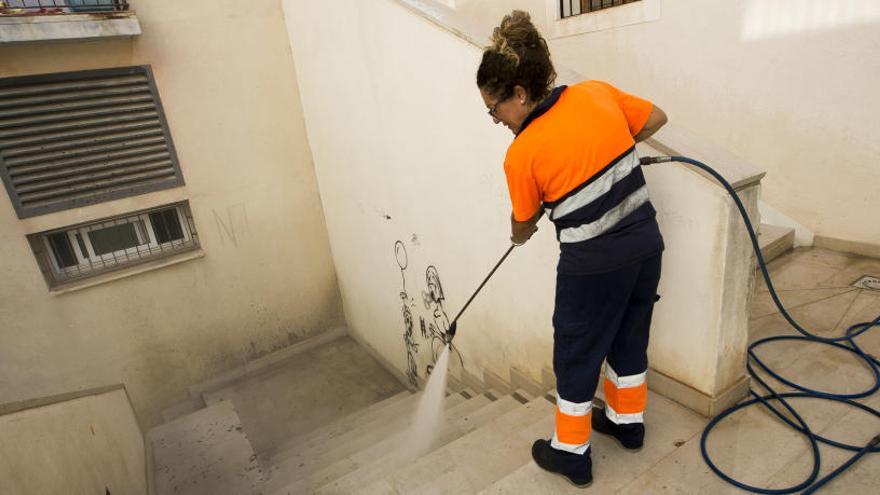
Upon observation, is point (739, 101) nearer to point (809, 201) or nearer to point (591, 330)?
point (809, 201)

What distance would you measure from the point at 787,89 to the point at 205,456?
5.77 metres

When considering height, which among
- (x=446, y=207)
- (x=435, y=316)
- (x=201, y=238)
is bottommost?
(x=435, y=316)

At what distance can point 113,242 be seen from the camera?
5.87 meters

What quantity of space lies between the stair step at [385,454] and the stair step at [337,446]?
15cm

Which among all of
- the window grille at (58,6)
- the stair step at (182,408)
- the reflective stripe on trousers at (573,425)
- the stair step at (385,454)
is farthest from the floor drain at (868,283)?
the window grille at (58,6)

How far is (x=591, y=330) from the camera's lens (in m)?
1.94

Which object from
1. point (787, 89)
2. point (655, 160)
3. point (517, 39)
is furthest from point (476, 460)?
point (787, 89)

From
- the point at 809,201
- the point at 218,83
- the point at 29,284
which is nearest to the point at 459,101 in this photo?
the point at 809,201

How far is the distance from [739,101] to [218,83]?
18.3 feet

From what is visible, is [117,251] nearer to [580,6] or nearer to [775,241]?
[580,6]

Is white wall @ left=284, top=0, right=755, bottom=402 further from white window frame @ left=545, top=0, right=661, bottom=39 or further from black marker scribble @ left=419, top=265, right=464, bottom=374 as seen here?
white window frame @ left=545, top=0, right=661, bottom=39

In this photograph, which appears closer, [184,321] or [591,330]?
[591,330]

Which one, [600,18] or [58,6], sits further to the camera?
[600,18]

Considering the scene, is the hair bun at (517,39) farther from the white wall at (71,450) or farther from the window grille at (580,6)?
the window grille at (580,6)
